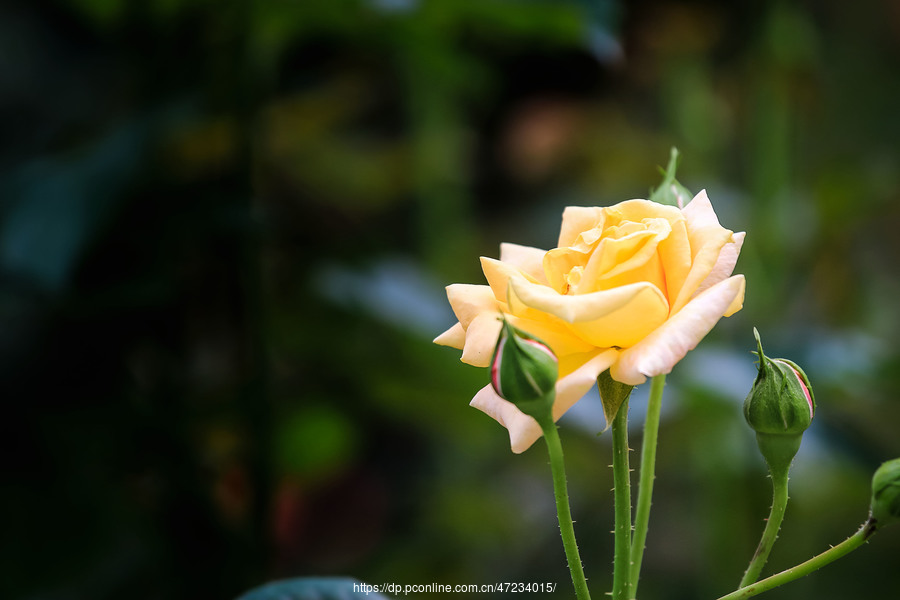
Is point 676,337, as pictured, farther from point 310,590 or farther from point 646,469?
point 310,590

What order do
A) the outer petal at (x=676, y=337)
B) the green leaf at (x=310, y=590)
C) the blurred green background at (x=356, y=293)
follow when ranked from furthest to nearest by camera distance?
the blurred green background at (x=356, y=293), the green leaf at (x=310, y=590), the outer petal at (x=676, y=337)

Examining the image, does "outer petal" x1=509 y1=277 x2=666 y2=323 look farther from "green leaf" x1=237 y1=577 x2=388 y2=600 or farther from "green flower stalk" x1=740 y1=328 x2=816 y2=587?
"green leaf" x1=237 y1=577 x2=388 y2=600

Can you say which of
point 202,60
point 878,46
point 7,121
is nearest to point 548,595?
point 202,60

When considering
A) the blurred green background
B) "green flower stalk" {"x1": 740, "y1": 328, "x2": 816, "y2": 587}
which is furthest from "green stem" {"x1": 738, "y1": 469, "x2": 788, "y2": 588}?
the blurred green background

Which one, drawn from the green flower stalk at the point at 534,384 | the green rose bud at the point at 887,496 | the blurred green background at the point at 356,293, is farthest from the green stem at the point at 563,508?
the blurred green background at the point at 356,293

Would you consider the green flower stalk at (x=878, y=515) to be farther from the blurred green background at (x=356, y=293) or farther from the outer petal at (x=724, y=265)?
the blurred green background at (x=356, y=293)

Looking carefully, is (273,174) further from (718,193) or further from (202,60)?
(718,193)
